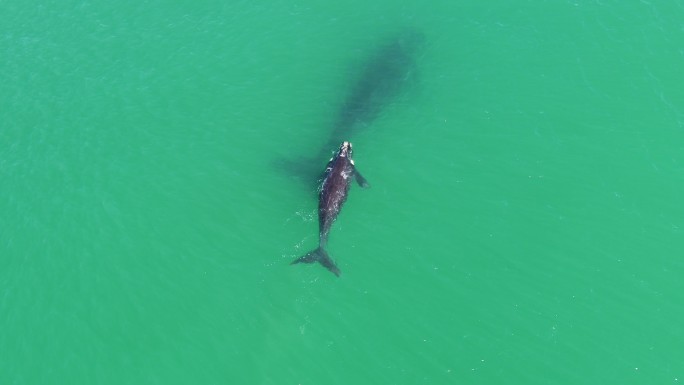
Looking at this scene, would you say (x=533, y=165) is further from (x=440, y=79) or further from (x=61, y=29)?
(x=61, y=29)

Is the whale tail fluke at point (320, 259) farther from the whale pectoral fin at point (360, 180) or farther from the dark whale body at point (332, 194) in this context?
the whale pectoral fin at point (360, 180)

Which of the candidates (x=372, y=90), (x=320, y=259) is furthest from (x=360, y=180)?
(x=372, y=90)

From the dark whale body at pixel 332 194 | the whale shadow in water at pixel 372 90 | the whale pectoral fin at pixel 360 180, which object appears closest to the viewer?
the dark whale body at pixel 332 194

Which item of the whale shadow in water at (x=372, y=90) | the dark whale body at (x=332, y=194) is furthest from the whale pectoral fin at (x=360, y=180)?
the whale shadow in water at (x=372, y=90)

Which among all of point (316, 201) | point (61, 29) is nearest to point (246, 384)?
point (316, 201)

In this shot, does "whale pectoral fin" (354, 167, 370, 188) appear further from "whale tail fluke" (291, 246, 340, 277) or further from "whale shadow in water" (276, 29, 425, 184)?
"whale tail fluke" (291, 246, 340, 277)

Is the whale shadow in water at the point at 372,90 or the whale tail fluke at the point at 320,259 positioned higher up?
the whale shadow in water at the point at 372,90
